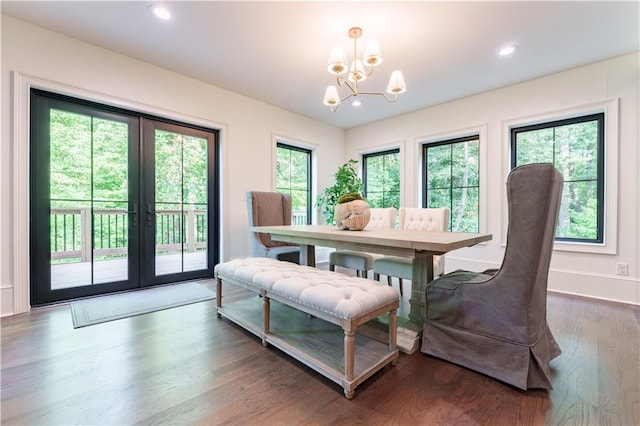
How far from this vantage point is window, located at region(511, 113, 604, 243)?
311cm

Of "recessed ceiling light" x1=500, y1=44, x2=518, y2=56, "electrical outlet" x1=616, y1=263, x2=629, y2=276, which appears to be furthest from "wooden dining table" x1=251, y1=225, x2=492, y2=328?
"electrical outlet" x1=616, y1=263, x2=629, y2=276

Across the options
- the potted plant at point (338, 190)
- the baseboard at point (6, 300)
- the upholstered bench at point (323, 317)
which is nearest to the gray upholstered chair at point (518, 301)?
the upholstered bench at point (323, 317)

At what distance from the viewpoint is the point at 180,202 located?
350 centimetres

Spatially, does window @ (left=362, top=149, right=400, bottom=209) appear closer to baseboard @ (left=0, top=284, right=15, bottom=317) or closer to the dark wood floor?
the dark wood floor

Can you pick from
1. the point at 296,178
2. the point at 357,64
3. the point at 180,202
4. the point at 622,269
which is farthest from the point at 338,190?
the point at 622,269

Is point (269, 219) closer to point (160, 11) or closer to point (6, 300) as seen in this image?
point (160, 11)

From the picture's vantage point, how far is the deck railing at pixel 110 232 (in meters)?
2.75

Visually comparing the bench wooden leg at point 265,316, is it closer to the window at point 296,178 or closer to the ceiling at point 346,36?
the ceiling at point 346,36

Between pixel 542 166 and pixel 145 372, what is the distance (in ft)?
7.89

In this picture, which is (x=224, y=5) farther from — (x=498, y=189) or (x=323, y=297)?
(x=498, y=189)

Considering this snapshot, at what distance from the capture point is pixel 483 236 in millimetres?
1931

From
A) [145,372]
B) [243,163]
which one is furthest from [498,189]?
[145,372]

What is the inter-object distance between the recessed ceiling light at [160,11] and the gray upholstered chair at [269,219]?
1802 mm

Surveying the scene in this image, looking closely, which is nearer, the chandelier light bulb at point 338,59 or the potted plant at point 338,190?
the chandelier light bulb at point 338,59
